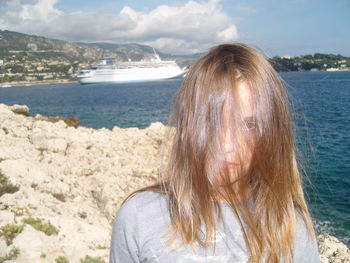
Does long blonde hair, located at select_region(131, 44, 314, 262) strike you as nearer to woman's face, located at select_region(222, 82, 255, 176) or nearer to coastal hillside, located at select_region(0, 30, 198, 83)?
woman's face, located at select_region(222, 82, 255, 176)

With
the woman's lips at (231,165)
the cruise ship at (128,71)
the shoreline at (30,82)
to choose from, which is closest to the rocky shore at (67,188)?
the woman's lips at (231,165)

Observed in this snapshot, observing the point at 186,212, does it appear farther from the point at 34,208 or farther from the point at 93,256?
the point at 34,208

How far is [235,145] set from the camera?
110 centimetres

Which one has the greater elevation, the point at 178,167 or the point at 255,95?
the point at 255,95

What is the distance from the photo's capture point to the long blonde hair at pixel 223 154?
3.51 ft

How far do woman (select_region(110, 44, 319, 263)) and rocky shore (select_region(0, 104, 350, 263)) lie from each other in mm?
2940

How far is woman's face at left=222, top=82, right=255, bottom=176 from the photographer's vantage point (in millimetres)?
1080

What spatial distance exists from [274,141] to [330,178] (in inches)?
397

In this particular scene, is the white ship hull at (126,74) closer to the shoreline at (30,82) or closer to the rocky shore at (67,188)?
the shoreline at (30,82)

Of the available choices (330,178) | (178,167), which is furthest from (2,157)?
(330,178)

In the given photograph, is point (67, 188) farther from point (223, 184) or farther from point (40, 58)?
point (40, 58)

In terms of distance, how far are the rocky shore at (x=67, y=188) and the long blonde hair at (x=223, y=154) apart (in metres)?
3.00

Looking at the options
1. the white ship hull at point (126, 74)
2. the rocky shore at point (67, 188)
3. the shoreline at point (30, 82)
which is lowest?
the shoreline at point (30, 82)

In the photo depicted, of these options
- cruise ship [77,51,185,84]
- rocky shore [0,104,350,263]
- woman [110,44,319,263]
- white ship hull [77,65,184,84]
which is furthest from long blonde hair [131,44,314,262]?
white ship hull [77,65,184,84]
